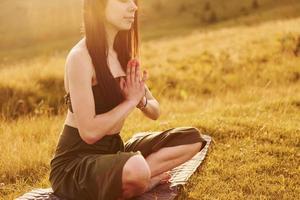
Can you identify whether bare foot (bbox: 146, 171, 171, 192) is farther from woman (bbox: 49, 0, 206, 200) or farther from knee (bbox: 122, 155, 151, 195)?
knee (bbox: 122, 155, 151, 195)

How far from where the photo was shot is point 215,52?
1694 cm

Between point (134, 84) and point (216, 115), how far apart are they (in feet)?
12.7

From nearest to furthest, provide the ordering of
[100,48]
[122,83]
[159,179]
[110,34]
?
[100,48] < [122,83] < [110,34] < [159,179]

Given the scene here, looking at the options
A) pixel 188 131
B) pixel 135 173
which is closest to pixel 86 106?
pixel 135 173

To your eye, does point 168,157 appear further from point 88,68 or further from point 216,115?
point 216,115

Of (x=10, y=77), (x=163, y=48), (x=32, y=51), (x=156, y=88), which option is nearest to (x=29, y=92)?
(x=10, y=77)

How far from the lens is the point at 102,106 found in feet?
16.7

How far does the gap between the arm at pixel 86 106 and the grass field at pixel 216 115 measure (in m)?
1.18

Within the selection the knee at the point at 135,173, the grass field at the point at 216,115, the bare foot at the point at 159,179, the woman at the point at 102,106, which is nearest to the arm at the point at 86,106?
the woman at the point at 102,106

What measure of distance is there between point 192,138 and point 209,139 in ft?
5.14

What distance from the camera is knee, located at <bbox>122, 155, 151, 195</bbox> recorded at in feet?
15.8

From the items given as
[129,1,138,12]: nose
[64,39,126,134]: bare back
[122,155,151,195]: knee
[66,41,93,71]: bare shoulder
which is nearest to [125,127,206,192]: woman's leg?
[64,39,126,134]: bare back

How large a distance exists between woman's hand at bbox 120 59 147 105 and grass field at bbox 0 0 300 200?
3.87ft

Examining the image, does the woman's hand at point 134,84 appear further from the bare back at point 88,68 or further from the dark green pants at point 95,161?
the dark green pants at point 95,161
